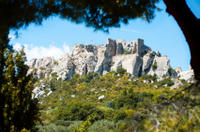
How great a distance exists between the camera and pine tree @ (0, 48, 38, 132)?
15.5 ft

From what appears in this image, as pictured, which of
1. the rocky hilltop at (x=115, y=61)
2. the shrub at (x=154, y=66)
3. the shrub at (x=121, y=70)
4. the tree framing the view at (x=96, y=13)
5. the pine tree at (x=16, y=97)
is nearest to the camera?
the tree framing the view at (x=96, y=13)

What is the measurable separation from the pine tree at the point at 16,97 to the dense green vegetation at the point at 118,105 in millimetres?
2347

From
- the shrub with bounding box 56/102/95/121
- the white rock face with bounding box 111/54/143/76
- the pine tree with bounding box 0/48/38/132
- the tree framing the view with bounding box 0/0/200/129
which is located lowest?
the shrub with bounding box 56/102/95/121

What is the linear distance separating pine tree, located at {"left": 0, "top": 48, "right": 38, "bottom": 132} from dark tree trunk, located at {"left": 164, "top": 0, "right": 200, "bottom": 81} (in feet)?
11.8

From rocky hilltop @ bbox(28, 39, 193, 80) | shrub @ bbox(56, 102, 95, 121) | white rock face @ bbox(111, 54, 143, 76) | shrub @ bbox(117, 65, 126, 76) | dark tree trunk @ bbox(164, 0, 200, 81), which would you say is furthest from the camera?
rocky hilltop @ bbox(28, 39, 193, 80)

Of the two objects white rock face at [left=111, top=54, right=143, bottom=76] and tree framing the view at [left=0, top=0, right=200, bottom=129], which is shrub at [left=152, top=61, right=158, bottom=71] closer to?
white rock face at [left=111, top=54, right=143, bottom=76]

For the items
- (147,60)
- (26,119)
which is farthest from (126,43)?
(26,119)

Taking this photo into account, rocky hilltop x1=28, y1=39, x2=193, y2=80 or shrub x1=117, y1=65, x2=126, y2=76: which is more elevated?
rocky hilltop x1=28, y1=39, x2=193, y2=80

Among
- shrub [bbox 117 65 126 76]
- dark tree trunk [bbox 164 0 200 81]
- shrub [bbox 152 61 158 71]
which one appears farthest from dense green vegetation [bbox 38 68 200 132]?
shrub [bbox 152 61 158 71]

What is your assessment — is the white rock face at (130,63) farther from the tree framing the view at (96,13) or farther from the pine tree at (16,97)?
the tree framing the view at (96,13)

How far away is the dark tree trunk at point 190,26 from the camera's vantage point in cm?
252

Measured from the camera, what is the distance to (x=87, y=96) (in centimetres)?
5244

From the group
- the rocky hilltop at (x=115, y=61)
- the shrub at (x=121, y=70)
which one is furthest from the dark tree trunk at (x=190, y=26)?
the shrub at (x=121, y=70)

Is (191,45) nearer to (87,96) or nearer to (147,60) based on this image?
(87,96)
